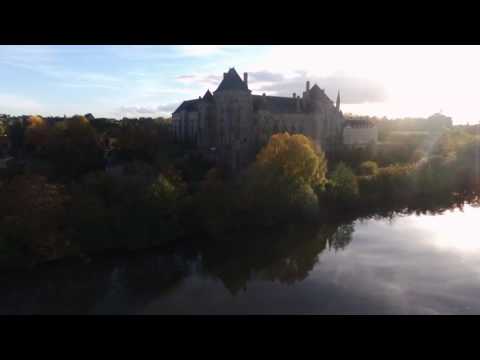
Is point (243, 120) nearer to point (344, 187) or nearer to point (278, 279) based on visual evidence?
point (344, 187)

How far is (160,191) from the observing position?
65.0ft

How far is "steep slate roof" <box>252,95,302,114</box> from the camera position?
3703 centimetres

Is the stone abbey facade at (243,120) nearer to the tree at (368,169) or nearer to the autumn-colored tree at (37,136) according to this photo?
the tree at (368,169)

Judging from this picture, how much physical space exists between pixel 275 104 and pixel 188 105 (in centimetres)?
907

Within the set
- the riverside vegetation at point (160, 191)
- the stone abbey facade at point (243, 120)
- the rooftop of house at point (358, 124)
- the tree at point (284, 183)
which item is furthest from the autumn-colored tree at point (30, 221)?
the rooftop of house at point (358, 124)

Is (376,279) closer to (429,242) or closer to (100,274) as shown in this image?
(429,242)

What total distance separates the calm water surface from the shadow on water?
0.04 metres

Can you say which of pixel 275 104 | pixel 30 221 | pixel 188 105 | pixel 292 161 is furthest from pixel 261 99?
pixel 30 221

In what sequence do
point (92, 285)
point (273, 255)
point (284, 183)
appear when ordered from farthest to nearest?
point (284, 183) → point (273, 255) → point (92, 285)

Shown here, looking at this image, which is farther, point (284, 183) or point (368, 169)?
point (368, 169)

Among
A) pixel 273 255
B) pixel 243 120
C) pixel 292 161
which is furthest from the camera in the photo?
pixel 243 120

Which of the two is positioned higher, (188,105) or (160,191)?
(188,105)

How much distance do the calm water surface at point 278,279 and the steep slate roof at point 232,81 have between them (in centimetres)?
1739

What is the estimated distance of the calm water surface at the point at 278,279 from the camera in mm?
13617
